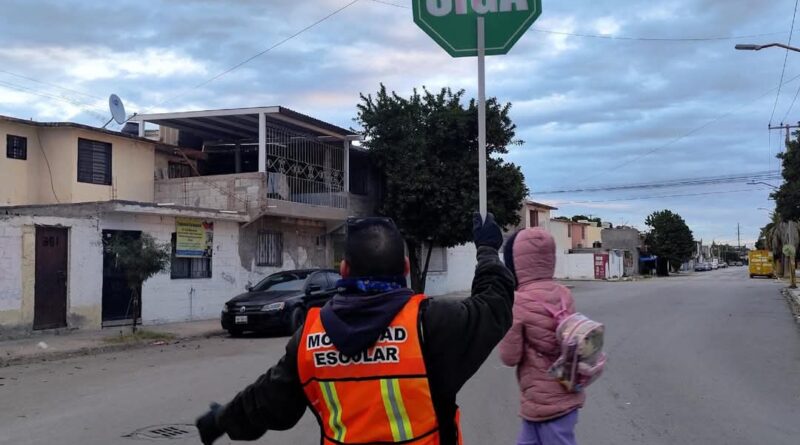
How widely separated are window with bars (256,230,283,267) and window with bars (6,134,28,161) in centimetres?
689

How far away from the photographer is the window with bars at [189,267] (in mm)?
18750

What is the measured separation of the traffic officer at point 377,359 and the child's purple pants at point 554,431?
1.45 meters

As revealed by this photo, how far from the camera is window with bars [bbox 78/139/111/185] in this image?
20000 mm

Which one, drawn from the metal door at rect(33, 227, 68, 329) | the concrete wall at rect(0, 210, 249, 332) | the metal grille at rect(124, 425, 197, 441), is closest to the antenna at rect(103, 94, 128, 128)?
the concrete wall at rect(0, 210, 249, 332)

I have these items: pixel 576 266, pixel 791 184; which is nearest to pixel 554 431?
pixel 791 184

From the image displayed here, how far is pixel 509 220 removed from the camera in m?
25.8

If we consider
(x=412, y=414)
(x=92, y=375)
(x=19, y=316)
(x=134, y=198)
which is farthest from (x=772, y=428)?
(x=134, y=198)

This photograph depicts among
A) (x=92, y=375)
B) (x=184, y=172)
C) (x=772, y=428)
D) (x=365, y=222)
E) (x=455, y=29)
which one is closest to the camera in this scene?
(x=365, y=222)

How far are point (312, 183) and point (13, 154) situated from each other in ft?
30.8

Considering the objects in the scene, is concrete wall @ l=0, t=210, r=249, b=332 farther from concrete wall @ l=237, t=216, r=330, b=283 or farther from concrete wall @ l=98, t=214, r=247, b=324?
concrete wall @ l=237, t=216, r=330, b=283

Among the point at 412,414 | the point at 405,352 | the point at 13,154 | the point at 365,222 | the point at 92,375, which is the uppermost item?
the point at 13,154

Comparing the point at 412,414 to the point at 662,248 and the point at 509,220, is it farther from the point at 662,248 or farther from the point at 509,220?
the point at 662,248

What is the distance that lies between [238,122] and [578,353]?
69.5ft

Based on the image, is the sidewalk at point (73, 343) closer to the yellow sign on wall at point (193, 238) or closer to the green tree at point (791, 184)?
the yellow sign on wall at point (193, 238)
